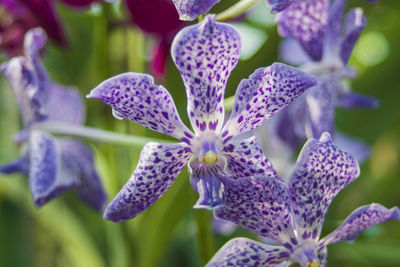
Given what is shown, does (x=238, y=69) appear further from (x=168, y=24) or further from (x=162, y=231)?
(x=162, y=231)

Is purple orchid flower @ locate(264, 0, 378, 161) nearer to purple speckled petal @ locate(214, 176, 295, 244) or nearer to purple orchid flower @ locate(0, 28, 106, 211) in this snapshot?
purple speckled petal @ locate(214, 176, 295, 244)

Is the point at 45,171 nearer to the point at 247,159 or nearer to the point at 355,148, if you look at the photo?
the point at 247,159

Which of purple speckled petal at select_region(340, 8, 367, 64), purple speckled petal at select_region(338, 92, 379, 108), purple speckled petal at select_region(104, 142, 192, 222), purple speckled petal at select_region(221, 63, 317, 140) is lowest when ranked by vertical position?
purple speckled petal at select_region(104, 142, 192, 222)

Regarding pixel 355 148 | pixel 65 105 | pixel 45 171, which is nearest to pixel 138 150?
pixel 65 105

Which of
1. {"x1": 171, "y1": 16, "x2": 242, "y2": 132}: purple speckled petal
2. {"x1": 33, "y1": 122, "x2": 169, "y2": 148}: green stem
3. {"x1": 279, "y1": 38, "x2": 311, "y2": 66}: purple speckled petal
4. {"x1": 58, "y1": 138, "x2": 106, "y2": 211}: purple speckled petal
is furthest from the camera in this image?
{"x1": 279, "y1": 38, "x2": 311, "y2": 66}: purple speckled petal

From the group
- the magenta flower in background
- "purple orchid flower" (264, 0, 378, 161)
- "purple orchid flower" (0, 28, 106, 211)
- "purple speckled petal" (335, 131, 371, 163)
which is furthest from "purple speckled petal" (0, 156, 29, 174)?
"purple speckled petal" (335, 131, 371, 163)

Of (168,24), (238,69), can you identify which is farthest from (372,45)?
(168,24)
